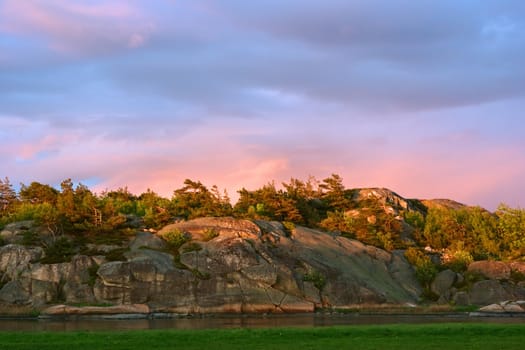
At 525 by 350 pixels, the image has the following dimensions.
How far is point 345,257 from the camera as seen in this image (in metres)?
85.4

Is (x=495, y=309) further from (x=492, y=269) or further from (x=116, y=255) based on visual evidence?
(x=116, y=255)

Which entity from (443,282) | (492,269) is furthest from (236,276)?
(492,269)

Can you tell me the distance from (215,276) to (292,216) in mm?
27976

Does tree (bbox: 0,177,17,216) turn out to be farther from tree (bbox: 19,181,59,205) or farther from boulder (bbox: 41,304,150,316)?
boulder (bbox: 41,304,150,316)

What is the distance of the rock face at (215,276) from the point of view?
70.5 m

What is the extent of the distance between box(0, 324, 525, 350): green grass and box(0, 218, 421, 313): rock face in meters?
32.6

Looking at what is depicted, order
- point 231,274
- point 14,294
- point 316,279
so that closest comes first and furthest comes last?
point 14,294 < point 231,274 < point 316,279

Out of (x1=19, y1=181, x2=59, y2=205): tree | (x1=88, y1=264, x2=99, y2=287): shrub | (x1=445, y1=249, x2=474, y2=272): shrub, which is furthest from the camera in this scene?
(x1=19, y1=181, x2=59, y2=205): tree

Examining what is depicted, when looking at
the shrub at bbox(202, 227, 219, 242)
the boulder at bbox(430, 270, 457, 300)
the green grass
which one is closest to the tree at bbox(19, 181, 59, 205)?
the shrub at bbox(202, 227, 219, 242)

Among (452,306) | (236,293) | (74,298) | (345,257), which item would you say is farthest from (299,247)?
(74,298)

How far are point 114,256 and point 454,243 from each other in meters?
53.6

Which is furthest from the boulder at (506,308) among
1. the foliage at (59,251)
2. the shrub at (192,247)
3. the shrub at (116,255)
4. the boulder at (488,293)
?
the foliage at (59,251)

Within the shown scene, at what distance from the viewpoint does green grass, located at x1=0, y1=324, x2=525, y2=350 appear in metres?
30.2

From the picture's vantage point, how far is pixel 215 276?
7375 centimetres
